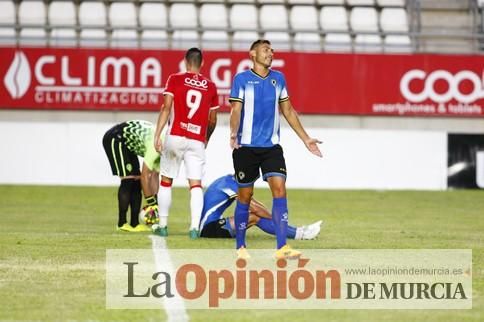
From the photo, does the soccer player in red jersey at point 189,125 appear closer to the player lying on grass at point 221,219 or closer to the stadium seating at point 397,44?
the player lying on grass at point 221,219

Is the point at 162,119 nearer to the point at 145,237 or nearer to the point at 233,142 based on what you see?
the point at 145,237

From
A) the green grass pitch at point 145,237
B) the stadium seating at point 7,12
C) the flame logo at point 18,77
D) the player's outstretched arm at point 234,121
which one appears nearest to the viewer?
the green grass pitch at point 145,237

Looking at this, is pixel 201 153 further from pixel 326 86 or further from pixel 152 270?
pixel 326 86

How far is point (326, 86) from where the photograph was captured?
87.0 feet

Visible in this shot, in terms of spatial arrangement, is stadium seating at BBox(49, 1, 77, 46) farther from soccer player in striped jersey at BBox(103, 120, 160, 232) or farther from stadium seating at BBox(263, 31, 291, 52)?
soccer player in striped jersey at BBox(103, 120, 160, 232)

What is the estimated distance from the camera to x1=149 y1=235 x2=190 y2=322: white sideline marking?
8.12 metres

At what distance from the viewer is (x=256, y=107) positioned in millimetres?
11781

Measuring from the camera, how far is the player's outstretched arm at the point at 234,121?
11648mm

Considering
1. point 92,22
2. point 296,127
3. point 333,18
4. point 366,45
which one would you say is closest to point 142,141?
point 296,127

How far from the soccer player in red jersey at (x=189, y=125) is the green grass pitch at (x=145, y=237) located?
52 cm

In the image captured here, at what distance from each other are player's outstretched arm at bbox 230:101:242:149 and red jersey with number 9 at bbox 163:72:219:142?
221 cm

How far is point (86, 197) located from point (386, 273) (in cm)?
1283

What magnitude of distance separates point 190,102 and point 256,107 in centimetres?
233

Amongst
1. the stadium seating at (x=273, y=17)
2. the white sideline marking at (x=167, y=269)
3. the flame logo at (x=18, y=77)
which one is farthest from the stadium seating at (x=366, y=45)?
the white sideline marking at (x=167, y=269)
